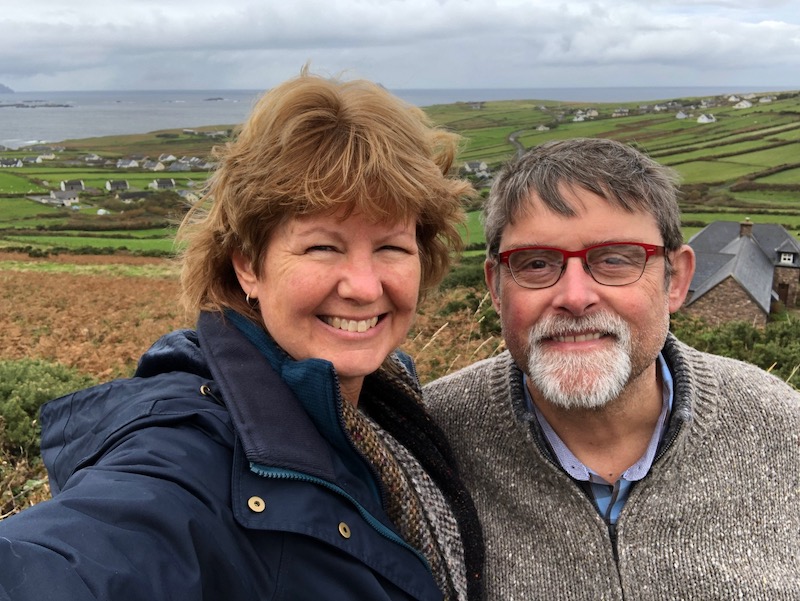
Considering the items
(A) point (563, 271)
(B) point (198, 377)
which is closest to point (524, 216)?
(A) point (563, 271)

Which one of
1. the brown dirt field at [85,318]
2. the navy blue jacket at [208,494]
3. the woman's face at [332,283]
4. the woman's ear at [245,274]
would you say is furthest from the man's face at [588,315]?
the brown dirt field at [85,318]

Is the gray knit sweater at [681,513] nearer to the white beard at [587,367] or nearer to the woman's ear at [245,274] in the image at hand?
the white beard at [587,367]

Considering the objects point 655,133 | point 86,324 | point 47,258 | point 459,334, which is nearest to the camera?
point 459,334

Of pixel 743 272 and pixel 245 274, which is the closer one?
pixel 245 274

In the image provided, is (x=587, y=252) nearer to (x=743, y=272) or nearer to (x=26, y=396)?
(x=26, y=396)

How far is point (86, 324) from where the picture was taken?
17719mm

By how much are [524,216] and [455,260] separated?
0.46 m

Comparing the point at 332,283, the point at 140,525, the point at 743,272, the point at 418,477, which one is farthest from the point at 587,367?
the point at 743,272

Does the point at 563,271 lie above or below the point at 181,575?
above

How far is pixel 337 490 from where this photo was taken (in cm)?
187

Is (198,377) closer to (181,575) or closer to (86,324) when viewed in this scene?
(181,575)

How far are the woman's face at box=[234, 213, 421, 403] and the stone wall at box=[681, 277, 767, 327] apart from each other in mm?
30945

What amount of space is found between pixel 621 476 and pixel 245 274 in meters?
1.82

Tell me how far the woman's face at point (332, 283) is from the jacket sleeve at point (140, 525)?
1.69 feet
